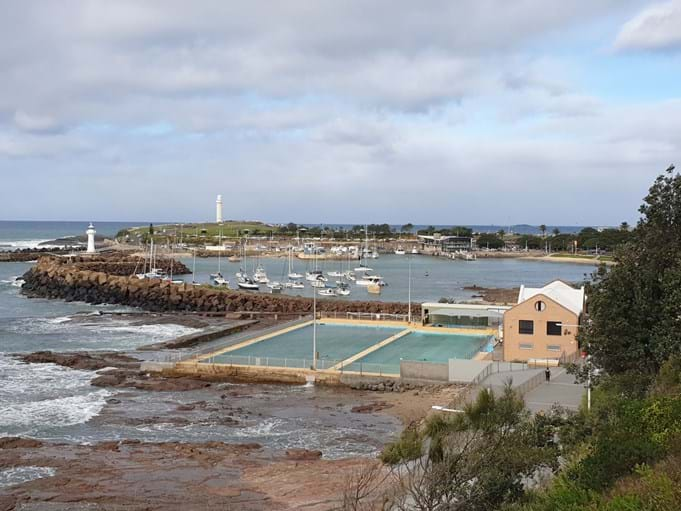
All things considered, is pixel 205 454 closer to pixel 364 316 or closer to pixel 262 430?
pixel 262 430

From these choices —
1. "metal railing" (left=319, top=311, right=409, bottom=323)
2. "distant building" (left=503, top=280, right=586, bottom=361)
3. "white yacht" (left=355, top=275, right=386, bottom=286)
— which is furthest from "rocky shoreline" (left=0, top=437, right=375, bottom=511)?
"white yacht" (left=355, top=275, right=386, bottom=286)

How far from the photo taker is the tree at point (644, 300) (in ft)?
51.7

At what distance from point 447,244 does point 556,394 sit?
15314 centimetres

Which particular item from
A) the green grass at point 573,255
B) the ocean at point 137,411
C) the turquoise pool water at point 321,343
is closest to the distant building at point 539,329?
the turquoise pool water at point 321,343

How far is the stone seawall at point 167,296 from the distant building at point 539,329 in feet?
81.7

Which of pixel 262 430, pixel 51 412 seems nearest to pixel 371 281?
pixel 51 412

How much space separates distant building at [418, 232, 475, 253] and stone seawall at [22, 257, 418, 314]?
4235 inches

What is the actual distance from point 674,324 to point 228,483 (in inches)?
456

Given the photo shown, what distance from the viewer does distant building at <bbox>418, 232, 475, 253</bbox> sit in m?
171

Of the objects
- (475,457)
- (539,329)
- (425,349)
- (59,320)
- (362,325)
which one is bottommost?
(59,320)

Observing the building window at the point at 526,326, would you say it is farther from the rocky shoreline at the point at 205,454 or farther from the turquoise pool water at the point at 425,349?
the rocky shoreline at the point at 205,454

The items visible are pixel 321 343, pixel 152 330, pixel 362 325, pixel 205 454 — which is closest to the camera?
pixel 205 454

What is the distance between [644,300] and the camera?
15.9 metres

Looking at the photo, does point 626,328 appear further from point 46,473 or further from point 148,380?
point 148,380
